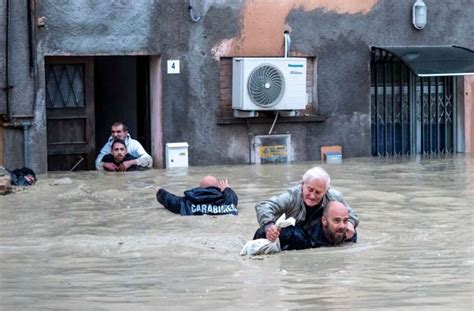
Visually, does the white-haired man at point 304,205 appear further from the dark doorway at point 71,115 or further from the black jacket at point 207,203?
the dark doorway at point 71,115

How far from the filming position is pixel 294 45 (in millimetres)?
19969

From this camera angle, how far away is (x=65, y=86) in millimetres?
19203

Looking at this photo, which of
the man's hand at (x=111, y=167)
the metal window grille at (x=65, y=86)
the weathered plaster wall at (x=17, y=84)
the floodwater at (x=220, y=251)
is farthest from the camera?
the metal window grille at (x=65, y=86)

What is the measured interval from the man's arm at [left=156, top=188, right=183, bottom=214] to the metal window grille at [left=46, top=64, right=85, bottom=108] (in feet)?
17.9

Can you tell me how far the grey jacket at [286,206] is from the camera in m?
11.0

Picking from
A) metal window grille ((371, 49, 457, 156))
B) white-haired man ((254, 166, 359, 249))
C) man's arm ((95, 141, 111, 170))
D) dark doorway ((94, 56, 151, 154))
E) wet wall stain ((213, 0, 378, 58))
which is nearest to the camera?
white-haired man ((254, 166, 359, 249))

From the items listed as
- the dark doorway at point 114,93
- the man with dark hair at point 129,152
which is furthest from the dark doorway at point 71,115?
the dark doorway at point 114,93

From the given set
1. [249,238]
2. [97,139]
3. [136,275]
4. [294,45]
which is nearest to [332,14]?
[294,45]

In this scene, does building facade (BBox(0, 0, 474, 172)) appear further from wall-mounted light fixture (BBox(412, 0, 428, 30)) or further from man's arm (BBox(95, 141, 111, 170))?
man's arm (BBox(95, 141, 111, 170))

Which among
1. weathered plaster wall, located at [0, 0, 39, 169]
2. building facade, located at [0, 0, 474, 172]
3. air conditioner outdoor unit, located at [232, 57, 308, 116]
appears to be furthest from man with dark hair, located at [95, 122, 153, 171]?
air conditioner outdoor unit, located at [232, 57, 308, 116]

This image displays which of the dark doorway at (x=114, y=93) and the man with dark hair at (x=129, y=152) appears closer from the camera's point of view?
the man with dark hair at (x=129, y=152)

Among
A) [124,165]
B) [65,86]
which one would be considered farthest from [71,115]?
[124,165]

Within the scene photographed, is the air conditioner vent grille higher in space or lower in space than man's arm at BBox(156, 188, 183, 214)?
higher

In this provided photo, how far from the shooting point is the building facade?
59.7ft
